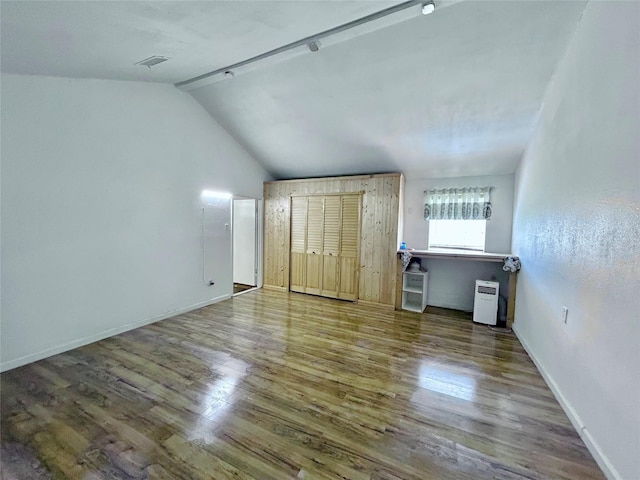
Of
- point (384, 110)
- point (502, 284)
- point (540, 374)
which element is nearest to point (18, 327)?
point (384, 110)

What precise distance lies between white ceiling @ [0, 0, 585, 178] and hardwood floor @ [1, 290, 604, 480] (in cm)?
268

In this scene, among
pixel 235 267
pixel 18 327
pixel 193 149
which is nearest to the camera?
pixel 18 327

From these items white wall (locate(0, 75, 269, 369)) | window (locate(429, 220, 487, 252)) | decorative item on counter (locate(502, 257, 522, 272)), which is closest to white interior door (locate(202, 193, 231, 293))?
white wall (locate(0, 75, 269, 369))

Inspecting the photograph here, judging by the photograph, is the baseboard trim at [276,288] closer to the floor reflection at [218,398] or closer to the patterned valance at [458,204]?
the floor reflection at [218,398]

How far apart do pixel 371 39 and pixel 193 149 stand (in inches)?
115

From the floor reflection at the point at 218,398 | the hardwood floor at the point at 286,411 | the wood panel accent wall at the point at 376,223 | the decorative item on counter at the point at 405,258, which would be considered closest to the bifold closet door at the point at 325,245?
the wood panel accent wall at the point at 376,223

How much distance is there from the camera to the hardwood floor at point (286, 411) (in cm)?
154

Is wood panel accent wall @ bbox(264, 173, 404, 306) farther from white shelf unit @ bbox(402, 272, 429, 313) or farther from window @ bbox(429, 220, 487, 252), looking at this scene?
window @ bbox(429, 220, 487, 252)

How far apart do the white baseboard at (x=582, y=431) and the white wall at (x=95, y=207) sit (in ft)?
14.6

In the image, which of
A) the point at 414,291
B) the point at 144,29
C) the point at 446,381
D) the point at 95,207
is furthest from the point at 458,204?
the point at 95,207

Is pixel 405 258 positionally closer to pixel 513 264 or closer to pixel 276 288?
pixel 513 264

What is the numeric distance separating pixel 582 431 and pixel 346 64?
3652 mm

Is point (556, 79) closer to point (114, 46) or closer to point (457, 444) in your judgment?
point (457, 444)

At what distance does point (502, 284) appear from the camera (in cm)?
439
